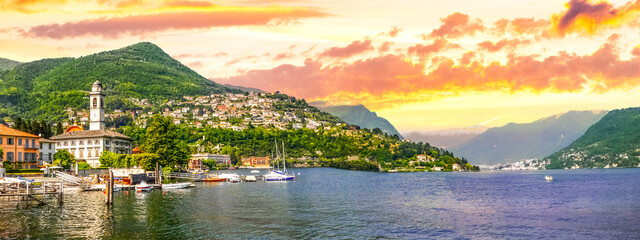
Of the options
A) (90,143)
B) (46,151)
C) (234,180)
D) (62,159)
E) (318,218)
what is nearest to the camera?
(318,218)

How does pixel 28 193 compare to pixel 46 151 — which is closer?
pixel 28 193

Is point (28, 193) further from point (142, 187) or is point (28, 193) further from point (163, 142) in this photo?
point (163, 142)

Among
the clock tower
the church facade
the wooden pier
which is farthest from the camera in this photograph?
the clock tower

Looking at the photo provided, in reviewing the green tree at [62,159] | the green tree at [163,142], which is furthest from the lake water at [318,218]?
the green tree at [62,159]

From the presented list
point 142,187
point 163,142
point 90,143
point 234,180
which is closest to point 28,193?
point 142,187

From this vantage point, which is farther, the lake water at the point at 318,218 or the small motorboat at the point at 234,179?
the small motorboat at the point at 234,179

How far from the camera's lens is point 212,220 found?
51656mm

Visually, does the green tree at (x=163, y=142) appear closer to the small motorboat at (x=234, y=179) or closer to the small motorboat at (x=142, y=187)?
the small motorboat at (x=142, y=187)

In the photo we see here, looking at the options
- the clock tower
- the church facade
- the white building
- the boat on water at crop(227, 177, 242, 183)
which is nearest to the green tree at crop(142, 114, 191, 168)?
the boat on water at crop(227, 177, 242, 183)

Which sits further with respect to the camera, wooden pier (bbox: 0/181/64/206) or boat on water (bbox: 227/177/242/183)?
boat on water (bbox: 227/177/242/183)

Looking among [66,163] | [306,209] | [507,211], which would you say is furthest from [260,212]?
[66,163]

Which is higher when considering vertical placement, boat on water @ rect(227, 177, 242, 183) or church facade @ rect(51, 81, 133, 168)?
church facade @ rect(51, 81, 133, 168)

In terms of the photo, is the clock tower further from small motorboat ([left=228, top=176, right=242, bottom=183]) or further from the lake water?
the lake water

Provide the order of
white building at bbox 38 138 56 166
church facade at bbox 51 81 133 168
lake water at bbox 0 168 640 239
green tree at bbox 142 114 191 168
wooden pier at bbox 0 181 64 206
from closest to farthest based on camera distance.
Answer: lake water at bbox 0 168 640 239
wooden pier at bbox 0 181 64 206
green tree at bbox 142 114 191 168
white building at bbox 38 138 56 166
church facade at bbox 51 81 133 168
